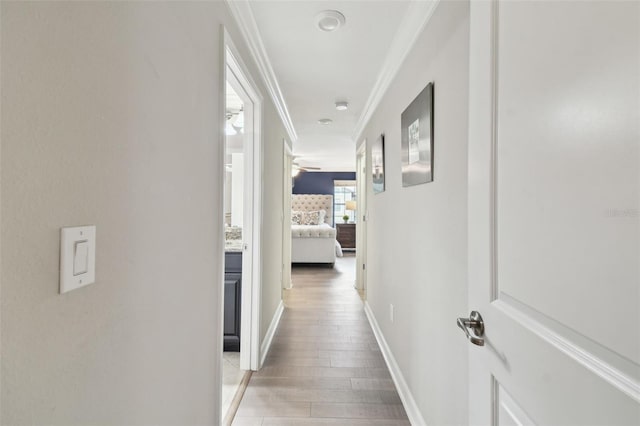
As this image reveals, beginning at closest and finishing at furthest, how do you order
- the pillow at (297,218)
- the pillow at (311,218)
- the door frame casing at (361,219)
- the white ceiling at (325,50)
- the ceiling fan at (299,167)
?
the white ceiling at (325,50)
the door frame casing at (361,219)
the ceiling fan at (299,167)
the pillow at (297,218)
the pillow at (311,218)

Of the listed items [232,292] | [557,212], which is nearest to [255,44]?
[232,292]

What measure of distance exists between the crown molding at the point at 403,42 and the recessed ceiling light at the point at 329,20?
14.4 inches

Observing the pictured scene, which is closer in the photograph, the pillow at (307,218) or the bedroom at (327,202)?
the pillow at (307,218)

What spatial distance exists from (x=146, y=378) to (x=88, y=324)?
31 centimetres

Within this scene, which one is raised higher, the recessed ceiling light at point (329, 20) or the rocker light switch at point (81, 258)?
the recessed ceiling light at point (329, 20)

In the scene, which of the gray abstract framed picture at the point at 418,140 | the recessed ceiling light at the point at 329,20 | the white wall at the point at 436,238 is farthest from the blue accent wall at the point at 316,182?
the recessed ceiling light at the point at 329,20

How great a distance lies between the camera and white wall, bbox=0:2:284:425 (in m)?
0.47


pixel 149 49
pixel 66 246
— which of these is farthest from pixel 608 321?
pixel 149 49

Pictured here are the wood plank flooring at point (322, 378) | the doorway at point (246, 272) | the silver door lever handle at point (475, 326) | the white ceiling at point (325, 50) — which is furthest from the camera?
the doorway at point (246, 272)

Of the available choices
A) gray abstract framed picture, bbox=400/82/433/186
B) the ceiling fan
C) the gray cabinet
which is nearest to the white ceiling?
gray abstract framed picture, bbox=400/82/433/186

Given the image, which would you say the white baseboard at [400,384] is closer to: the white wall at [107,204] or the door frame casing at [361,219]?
the white wall at [107,204]

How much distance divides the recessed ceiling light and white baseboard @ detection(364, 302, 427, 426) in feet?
7.20

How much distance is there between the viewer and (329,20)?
1.75 m

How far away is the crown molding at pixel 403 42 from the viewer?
1.53 meters
